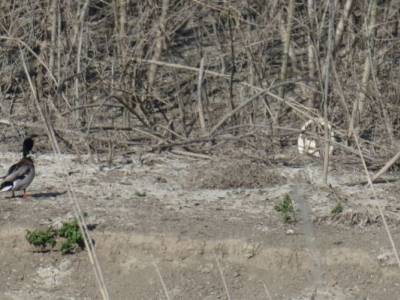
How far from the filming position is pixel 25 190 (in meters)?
11.4

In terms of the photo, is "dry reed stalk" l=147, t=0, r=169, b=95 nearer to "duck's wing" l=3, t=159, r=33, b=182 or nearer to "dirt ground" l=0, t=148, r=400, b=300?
"dirt ground" l=0, t=148, r=400, b=300

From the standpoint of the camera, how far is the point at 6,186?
10.9 m

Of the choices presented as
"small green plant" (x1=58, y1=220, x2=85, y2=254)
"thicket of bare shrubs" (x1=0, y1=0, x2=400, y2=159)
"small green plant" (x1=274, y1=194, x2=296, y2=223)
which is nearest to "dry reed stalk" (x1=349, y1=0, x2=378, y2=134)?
"thicket of bare shrubs" (x1=0, y1=0, x2=400, y2=159)

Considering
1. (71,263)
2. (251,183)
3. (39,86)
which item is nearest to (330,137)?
(251,183)

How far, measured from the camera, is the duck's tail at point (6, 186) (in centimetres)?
1086

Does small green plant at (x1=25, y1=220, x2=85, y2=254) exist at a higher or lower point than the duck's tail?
lower

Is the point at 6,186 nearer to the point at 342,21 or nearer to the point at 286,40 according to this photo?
the point at 286,40

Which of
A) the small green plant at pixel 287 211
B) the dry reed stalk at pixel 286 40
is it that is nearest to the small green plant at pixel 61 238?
the small green plant at pixel 287 211

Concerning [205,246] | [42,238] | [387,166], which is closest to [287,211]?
[205,246]

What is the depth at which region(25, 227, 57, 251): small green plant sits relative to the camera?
10180 mm

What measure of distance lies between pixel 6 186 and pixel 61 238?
0.93 metres

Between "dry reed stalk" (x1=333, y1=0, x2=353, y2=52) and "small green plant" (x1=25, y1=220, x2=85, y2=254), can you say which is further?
"dry reed stalk" (x1=333, y1=0, x2=353, y2=52)

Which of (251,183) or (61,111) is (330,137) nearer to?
(251,183)

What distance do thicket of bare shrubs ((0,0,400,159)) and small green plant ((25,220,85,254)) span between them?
7.39 ft
